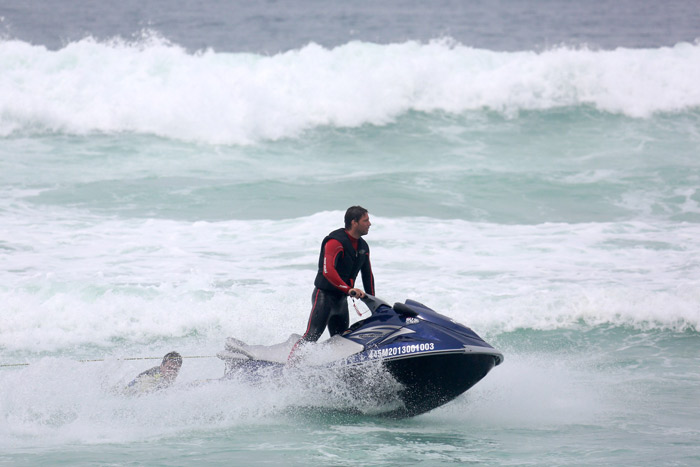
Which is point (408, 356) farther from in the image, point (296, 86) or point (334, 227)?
point (296, 86)

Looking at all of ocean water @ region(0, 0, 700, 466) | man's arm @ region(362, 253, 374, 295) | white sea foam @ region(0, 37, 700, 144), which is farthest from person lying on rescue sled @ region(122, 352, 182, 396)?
white sea foam @ region(0, 37, 700, 144)

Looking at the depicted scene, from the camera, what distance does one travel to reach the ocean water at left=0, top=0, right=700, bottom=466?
651 cm

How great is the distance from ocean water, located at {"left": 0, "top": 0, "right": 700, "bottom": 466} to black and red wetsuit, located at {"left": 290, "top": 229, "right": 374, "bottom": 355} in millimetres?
527

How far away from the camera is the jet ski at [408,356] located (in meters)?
6.27

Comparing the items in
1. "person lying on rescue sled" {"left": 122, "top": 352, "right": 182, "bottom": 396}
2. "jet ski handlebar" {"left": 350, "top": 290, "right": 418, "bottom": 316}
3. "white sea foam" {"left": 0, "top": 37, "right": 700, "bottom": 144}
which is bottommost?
"person lying on rescue sled" {"left": 122, "top": 352, "right": 182, "bottom": 396}

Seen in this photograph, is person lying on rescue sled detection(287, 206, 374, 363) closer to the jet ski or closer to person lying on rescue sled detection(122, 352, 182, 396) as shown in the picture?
the jet ski

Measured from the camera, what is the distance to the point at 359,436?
246 inches

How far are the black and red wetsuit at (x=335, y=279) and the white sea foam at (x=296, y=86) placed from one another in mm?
14155

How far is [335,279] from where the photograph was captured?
21.6 feet

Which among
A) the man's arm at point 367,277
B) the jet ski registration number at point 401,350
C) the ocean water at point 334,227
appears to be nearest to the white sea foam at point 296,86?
the ocean water at point 334,227

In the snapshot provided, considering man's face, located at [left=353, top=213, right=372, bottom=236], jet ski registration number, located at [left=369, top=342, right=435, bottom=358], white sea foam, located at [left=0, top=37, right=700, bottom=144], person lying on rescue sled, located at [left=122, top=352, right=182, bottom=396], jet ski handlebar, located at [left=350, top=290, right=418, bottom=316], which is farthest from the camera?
white sea foam, located at [left=0, top=37, right=700, bottom=144]

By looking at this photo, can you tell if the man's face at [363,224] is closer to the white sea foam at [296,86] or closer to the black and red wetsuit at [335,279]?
the black and red wetsuit at [335,279]

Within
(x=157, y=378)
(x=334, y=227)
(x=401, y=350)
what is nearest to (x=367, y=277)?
(x=401, y=350)

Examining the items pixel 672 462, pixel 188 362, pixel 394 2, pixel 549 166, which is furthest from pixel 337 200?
pixel 394 2
